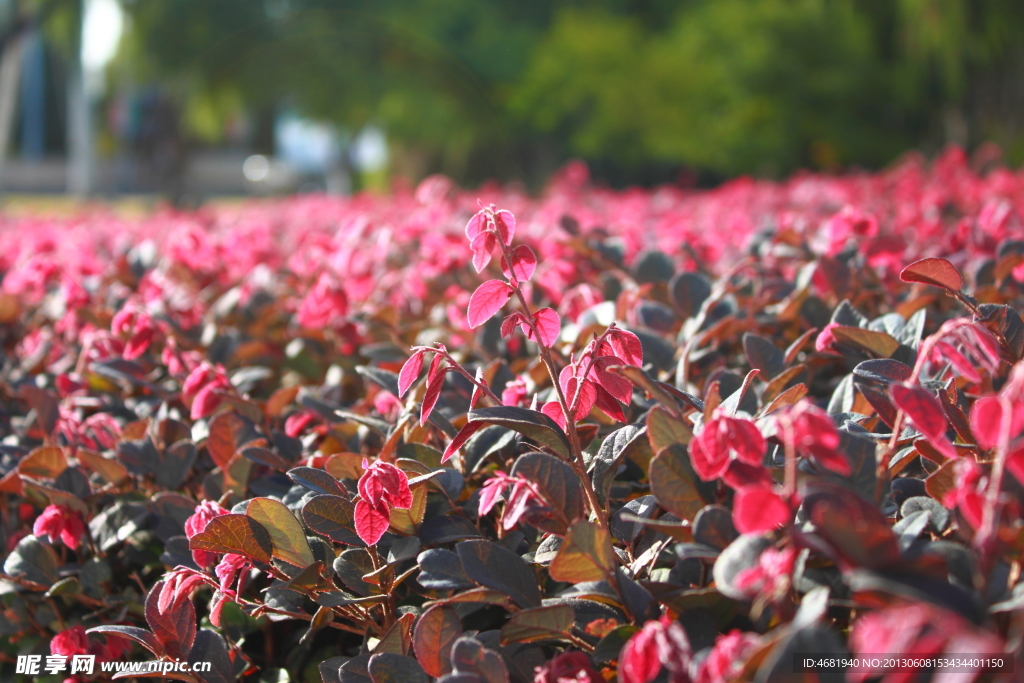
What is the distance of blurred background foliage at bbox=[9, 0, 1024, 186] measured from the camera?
12320 millimetres

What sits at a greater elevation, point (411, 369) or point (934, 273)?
point (934, 273)

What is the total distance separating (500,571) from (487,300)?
0.34 meters

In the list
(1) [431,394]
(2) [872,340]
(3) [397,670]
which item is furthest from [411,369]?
(2) [872,340]

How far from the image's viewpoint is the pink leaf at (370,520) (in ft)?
3.57

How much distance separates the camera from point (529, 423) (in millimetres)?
1089

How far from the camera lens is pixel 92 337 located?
6.31 ft

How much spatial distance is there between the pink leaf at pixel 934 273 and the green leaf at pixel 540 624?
62 centimetres

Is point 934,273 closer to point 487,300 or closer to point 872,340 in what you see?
point 872,340

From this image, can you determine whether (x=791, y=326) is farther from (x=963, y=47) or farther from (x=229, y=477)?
(x=963, y=47)

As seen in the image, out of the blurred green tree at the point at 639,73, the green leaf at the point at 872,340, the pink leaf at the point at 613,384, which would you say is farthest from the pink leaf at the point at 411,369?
the blurred green tree at the point at 639,73

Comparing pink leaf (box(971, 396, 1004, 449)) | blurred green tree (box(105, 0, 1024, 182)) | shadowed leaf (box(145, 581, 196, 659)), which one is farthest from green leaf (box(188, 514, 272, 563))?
blurred green tree (box(105, 0, 1024, 182))

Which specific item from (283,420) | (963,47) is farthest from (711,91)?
(283,420)

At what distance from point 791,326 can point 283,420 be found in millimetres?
1127

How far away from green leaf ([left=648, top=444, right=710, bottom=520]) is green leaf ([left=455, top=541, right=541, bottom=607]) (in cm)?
21
